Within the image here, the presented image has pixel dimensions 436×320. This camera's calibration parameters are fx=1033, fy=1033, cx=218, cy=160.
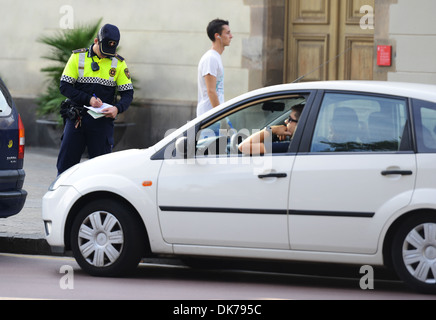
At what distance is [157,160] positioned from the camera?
301 inches

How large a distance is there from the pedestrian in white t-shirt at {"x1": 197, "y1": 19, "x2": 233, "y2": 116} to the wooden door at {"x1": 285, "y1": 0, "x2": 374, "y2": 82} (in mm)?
3900

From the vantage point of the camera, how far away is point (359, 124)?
7199mm

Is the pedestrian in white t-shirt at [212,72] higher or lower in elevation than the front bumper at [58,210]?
higher

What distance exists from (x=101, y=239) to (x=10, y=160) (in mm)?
1511

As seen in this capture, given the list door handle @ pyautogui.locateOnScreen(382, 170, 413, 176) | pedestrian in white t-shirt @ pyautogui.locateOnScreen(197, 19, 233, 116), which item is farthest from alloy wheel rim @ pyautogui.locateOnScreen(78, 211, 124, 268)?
pedestrian in white t-shirt @ pyautogui.locateOnScreen(197, 19, 233, 116)

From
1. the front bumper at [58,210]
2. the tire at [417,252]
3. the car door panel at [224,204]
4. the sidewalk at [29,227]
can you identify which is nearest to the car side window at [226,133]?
the car door panel at [224,204]

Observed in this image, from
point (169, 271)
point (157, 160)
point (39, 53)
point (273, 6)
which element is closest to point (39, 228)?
point (169, 271)

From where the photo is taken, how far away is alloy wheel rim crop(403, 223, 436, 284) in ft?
22.4

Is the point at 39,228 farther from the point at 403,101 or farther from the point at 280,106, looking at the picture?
the point at 403,101

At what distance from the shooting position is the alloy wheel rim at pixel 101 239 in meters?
7.62

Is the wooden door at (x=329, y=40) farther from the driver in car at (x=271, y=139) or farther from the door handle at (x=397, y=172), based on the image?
the door handle at (x=397, y=172)

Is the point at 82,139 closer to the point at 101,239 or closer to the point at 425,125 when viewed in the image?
the point at 101,239

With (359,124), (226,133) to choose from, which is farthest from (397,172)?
(226,133)

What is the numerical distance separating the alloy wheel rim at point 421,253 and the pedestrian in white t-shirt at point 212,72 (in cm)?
365
